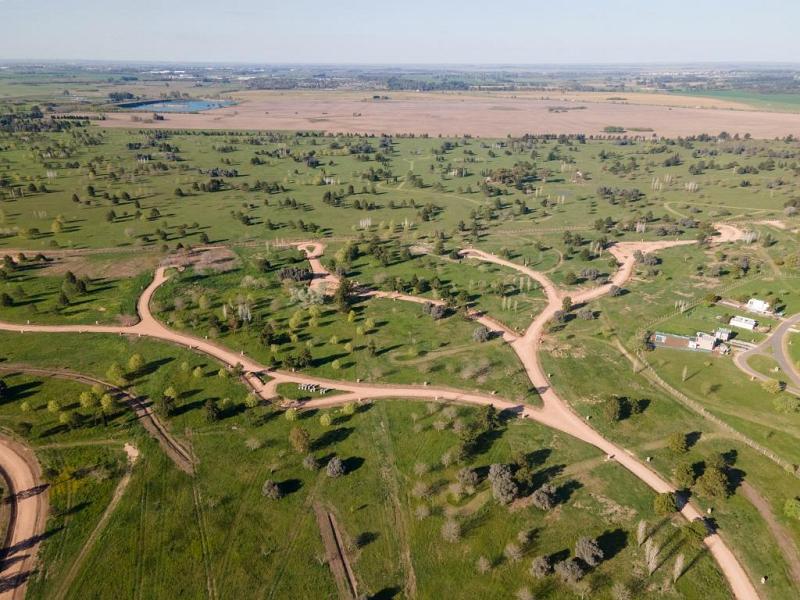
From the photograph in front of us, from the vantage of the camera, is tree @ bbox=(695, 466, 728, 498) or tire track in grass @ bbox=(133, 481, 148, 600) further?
tree @ bbox=(695, 466, 728, 498)

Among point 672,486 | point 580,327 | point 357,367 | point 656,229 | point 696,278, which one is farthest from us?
point 656,229

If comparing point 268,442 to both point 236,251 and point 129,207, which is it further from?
point 129,207

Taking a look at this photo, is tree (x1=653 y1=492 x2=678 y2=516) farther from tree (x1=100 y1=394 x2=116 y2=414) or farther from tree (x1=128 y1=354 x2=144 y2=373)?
tree (x1=128 y1=354 x2=144 y2=373)

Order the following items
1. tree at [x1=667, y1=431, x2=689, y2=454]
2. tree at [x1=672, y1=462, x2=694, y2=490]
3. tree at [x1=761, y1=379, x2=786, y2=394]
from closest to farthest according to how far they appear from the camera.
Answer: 1. tree at [x1=672, y1=462, x2=694, y2=490]
2. tree at [x1=667, y1=431, x2=689, y2=454]
3. tree at [x1=761, y1=379, x2=786, y2=394]

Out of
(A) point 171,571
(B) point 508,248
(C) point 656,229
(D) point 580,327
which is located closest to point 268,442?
(A) point 171,571

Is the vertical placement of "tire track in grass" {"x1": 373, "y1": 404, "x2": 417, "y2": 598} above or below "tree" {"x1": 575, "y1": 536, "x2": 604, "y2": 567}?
below

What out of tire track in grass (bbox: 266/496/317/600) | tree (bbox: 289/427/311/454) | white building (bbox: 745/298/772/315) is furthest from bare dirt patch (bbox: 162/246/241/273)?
white building (bbox: 745/298/772/315)

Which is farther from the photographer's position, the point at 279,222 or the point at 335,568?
the point at 279,222

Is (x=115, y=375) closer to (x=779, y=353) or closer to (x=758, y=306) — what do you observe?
(x=779, y=353)

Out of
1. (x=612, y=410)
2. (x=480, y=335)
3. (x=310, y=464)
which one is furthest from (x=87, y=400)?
(x=612, y=410)
